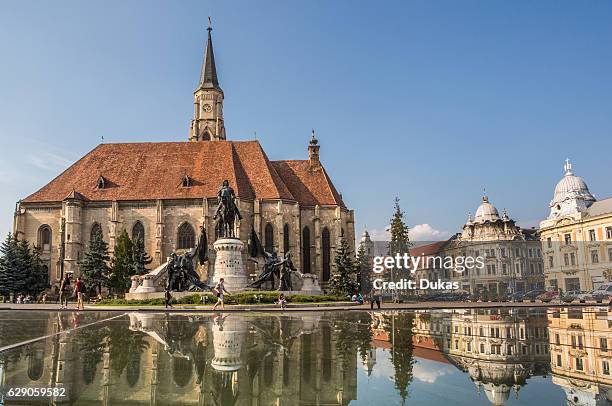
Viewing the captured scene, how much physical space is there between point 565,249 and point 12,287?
55285 mm

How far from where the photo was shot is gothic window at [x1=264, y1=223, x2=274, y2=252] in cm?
4634

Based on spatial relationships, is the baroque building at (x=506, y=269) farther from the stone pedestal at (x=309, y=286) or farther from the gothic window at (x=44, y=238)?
the gothic window at (x=44, y=238)

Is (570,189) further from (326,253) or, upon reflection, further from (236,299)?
(236,299)

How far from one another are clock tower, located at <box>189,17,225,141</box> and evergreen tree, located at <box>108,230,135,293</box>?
24.1 metres

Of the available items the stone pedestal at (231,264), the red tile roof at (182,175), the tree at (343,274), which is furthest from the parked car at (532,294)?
the stone pedestal at (231,264)

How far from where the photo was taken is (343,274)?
43.3 meters

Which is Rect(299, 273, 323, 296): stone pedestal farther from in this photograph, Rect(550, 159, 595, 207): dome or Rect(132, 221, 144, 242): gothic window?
Rect(550, 159, 595, 207): dome

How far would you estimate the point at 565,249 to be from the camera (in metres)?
53.9

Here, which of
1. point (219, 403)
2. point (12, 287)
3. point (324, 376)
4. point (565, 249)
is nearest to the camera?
point (219, 403)

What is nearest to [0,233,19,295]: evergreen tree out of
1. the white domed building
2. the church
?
the church

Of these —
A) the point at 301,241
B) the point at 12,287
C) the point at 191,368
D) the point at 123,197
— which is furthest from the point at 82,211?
the point at 191,368

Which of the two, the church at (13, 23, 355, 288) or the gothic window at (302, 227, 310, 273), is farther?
the gothic window at (302, 227, 310, 273)

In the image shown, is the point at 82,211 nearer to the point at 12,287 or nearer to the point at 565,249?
the point at 12,287

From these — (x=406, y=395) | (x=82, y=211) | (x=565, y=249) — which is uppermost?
(x=82, y=211)
